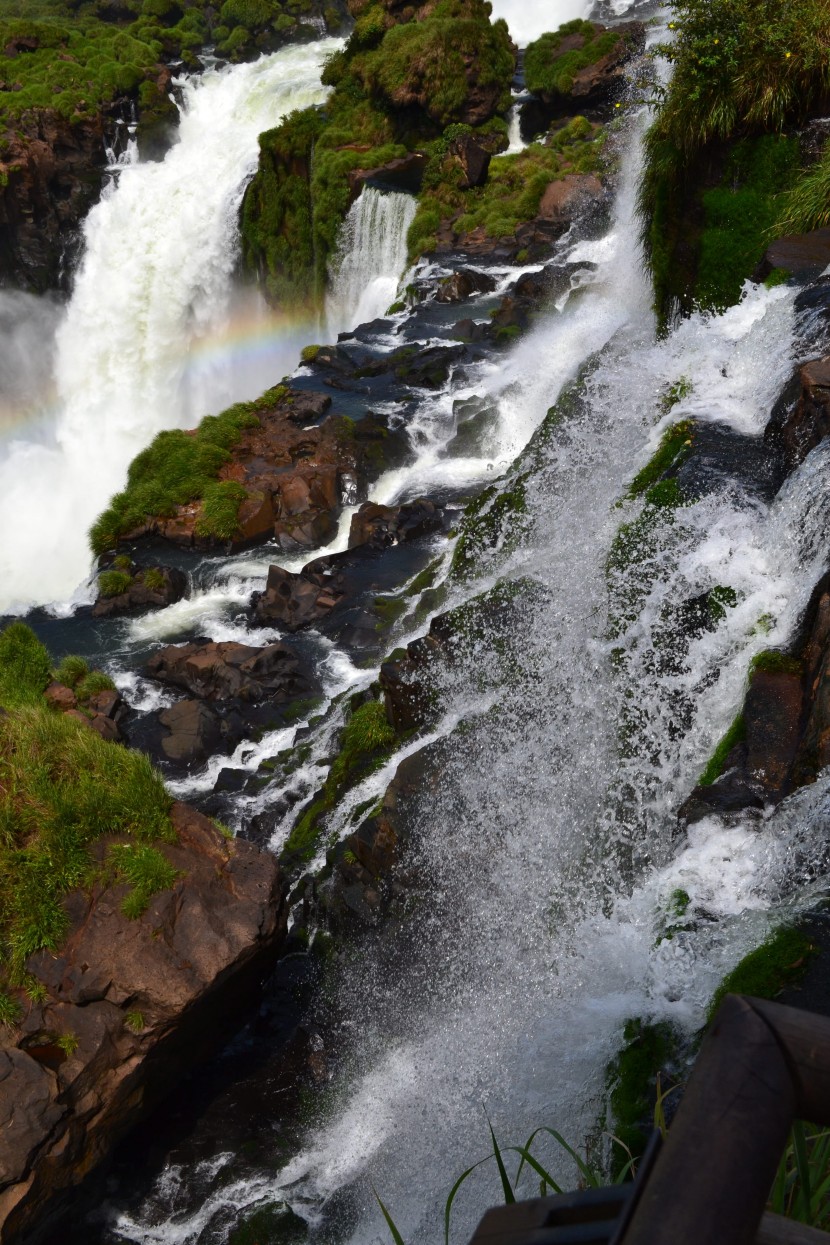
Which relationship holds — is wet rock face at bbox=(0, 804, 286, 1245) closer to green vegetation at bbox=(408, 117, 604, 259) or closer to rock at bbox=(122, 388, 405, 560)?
rock at bbox=(122, 388, 405, 560)

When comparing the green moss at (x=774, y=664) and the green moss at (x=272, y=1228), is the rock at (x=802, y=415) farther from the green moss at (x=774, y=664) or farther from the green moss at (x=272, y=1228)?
the green moss at (x=272, y=1228)

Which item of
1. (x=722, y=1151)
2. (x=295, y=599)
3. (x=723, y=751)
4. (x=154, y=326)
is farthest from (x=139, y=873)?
(x=154, y=326)

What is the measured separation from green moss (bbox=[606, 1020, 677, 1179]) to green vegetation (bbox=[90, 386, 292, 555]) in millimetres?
11551

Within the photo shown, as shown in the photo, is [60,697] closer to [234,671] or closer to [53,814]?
[234,671]

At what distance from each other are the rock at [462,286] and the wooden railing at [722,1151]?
21.2m

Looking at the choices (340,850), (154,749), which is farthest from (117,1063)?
(154,749)

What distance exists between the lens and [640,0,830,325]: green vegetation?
1040 cm

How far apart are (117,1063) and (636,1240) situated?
6066mm

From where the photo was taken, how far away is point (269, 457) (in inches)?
658

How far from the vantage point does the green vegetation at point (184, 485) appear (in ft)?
51.1

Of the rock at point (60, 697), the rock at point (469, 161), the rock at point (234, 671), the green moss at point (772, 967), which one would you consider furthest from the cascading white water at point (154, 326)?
the green moss at point (772, 967)

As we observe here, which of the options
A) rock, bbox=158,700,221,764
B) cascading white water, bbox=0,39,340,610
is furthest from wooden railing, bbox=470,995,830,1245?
cascading white water, bbox=0,39,340,610

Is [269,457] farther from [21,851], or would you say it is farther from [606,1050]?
[606,1050]

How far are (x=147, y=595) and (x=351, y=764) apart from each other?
6461 millimetres
